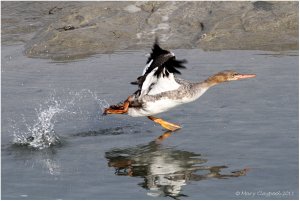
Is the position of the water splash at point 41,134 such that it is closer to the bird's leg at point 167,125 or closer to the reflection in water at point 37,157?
the reflection in water at point 37,157

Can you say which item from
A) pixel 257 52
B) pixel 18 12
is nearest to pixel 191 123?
pixel 257 52

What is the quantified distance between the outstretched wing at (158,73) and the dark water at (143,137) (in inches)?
25.4

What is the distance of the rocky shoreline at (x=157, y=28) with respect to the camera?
15.7 m

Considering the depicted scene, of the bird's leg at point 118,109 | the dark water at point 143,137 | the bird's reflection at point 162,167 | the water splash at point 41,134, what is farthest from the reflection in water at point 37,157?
the bird's leg at point 118,109

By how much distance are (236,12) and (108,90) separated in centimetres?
551

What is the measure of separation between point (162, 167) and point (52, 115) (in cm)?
276

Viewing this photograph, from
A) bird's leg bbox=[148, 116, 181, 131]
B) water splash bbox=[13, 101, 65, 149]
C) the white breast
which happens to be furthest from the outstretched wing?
water splash bbox=[13, 101, 65, 149]

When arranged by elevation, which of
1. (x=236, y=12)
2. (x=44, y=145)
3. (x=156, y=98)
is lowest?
(x=44, y=145)

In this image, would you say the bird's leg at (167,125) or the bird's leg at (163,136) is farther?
the bird's leg at (167,125)

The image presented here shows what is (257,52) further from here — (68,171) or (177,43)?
(68,171)

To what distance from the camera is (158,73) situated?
1027 cm

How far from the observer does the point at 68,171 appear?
29.0ft

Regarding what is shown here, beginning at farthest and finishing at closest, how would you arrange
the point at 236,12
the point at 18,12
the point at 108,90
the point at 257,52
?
the point at 18,12
the point at 236,12
the point at 257,52
the point at 108,90

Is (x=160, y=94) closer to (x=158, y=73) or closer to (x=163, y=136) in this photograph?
(x=158, y=73)
